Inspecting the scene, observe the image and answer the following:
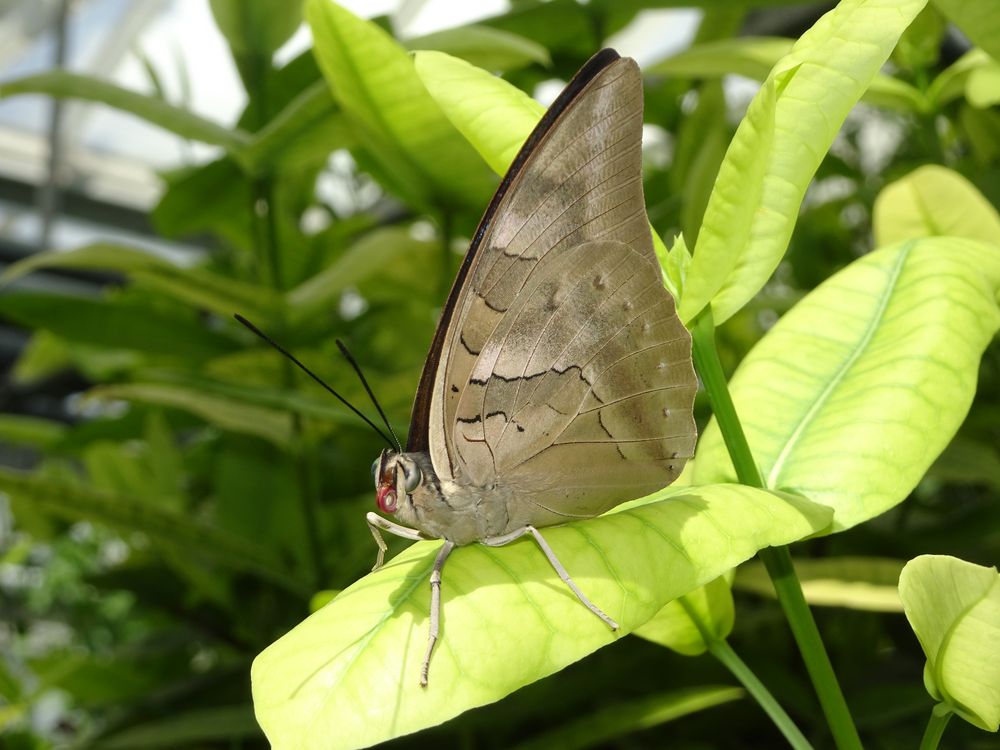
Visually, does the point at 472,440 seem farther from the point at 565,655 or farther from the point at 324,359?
the point at 324,359

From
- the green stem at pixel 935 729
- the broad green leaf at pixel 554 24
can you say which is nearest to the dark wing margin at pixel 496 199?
the green stem at pixel 935 729

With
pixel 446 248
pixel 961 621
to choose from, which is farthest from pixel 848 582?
pixel 446 248

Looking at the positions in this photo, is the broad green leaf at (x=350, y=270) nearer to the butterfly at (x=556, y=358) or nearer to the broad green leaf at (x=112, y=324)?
the broad green leaf at (x=112, y=324)

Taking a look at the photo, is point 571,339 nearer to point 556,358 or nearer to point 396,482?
point 556,358

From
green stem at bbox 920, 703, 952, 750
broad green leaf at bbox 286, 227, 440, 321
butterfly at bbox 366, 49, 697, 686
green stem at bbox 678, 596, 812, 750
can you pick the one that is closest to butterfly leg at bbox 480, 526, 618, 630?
butterfly at bbox 366, 49, 697, 686

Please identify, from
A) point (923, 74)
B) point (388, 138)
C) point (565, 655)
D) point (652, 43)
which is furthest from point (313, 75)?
point (652, 43)

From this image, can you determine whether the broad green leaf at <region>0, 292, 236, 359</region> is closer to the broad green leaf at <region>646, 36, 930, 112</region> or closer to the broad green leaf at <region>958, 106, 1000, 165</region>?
the broad green leaf at <region>646, 36, 930, 112</region>
